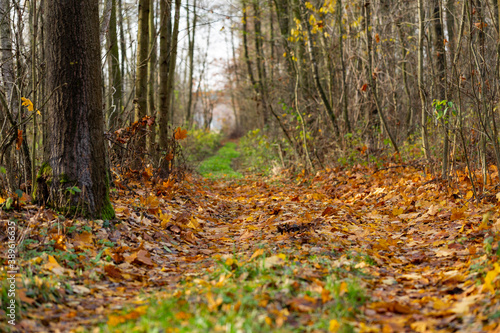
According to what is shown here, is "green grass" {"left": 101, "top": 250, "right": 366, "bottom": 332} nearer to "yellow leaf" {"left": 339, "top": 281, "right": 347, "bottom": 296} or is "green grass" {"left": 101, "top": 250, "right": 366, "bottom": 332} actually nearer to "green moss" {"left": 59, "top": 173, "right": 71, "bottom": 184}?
"yellow leaf" {"left": 339, "top": 281, "right": 347, "bottom": 296}

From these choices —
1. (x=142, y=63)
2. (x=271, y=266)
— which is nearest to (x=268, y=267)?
(x=271, y=266)

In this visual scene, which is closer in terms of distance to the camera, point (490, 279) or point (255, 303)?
point (255, 303)

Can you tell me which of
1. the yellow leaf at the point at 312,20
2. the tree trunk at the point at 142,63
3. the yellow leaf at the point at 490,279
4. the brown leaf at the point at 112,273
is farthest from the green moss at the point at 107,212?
the yellow leaf at the point at 312,20

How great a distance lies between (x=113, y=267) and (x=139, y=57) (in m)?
5.28

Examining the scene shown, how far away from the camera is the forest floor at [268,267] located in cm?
249

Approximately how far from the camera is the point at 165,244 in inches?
181

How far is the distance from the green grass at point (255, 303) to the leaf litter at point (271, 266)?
12 mm

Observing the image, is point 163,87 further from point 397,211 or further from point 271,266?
point 271,266

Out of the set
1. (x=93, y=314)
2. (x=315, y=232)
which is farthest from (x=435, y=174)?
(x=93, y=314)

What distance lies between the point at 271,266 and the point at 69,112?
9.22 ft

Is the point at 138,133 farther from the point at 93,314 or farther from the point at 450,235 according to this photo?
the point at 450,235

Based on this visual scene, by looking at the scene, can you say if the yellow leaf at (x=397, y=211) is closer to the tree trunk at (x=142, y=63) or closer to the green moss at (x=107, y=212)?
the green moss at (x=107, y=212)

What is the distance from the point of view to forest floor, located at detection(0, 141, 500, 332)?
249 centimetres

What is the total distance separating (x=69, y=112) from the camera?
4250 mm
